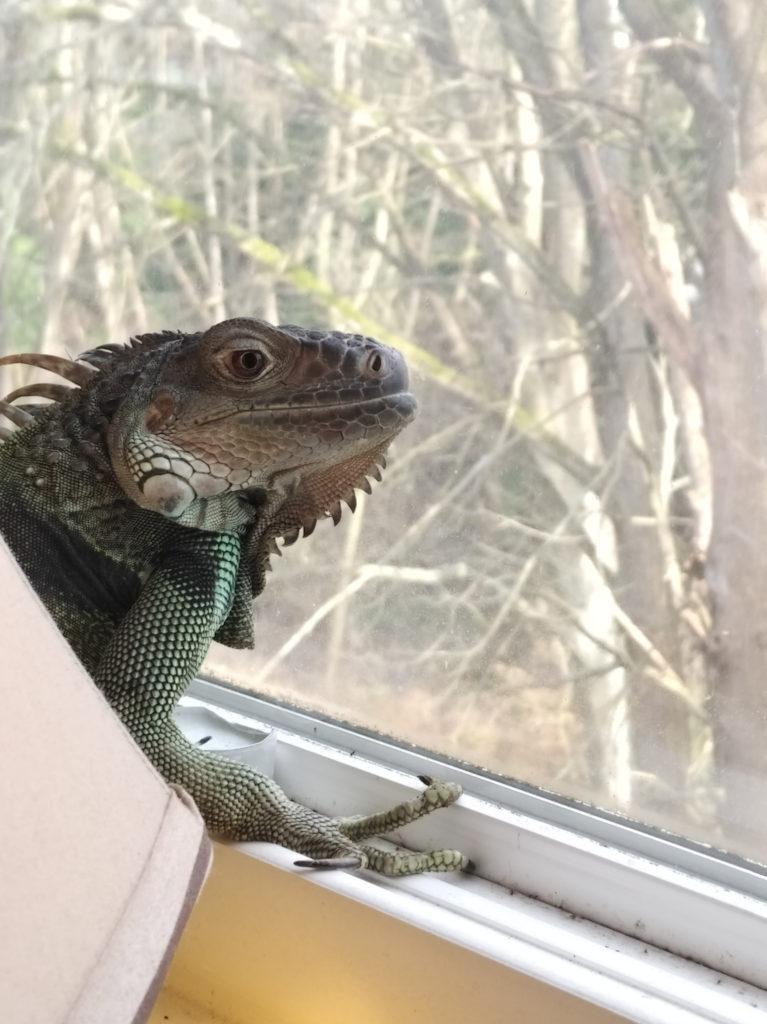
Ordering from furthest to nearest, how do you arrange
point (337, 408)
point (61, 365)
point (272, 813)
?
point (61, 365) → point (272, 813) → point (337, 408)

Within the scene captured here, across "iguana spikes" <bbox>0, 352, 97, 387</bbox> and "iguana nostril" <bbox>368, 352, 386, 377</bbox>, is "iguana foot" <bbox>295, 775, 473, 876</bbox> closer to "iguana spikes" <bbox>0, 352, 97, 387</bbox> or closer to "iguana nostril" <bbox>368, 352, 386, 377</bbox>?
"iguana nostril" <bbox>368, 352, 386, 377</bbox>

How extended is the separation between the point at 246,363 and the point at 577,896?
2.63 ft

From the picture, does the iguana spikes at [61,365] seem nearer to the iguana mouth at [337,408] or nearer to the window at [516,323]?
the iguana mouth at [337,408]

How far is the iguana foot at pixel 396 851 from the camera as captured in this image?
4.06 ft

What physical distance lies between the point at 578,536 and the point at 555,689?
23 cm

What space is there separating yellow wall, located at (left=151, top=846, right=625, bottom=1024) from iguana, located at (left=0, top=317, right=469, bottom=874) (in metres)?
0.07

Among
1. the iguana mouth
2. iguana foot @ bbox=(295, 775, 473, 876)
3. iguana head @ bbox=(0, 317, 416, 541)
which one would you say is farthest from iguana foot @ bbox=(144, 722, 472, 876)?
the iguana mouth

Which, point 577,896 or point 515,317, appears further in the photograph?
point 515,317

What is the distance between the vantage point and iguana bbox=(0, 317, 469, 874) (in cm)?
121

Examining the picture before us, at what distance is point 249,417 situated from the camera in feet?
3.99

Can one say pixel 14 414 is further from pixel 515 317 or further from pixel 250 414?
pixel 515 317

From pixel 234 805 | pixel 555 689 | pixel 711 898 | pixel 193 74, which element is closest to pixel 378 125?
pixel 193 74

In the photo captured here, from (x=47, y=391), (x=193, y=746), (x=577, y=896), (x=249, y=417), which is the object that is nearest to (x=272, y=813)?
(x=193, y=746)

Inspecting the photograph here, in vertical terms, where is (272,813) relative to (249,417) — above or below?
below
